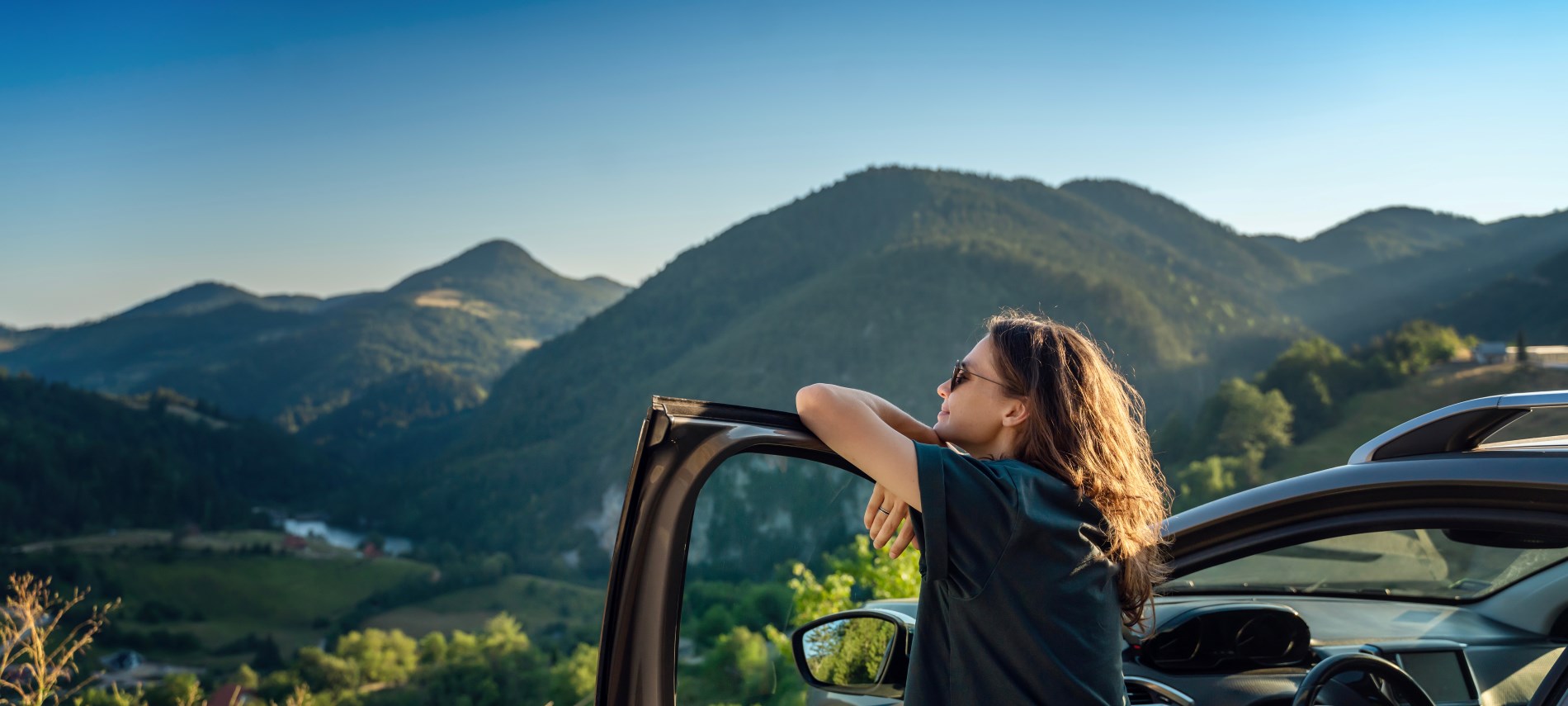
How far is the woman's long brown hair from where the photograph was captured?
4.11 ft

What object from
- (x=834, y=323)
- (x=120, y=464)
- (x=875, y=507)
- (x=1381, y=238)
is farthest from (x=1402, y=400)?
(x=120, y=464)

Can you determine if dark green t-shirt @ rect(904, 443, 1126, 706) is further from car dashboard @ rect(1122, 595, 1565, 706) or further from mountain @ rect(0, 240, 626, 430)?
mountain @ rect(0, 240, 626, 430)

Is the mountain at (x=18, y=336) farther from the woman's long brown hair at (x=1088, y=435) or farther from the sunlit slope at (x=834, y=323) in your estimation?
the woman's long brown hair at (x=1088, y=435)

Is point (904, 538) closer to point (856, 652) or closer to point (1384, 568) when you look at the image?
point (856, 652)

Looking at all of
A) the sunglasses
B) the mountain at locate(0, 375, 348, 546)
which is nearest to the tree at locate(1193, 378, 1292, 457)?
the sunglasses

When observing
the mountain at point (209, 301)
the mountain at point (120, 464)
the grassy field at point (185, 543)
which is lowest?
the grassy field at point (185, 543)

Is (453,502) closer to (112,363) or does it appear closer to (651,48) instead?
(651,48)

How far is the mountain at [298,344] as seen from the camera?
12950cm

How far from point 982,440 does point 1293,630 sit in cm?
83

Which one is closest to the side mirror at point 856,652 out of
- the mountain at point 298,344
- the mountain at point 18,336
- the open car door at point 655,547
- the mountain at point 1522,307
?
the open car door at point 655,547

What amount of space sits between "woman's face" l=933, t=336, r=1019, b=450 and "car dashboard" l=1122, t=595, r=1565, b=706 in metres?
0.48

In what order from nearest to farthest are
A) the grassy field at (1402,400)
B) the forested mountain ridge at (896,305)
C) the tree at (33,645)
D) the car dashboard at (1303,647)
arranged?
the car dashboard at (1303,647), the tree at (33,645), the grassy field at (1402,400), the forested mountain ridge at (896,305)

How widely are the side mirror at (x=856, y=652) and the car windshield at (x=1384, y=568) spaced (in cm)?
47

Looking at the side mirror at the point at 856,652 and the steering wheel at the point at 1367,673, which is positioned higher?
the side mirror at the point at 856,652
